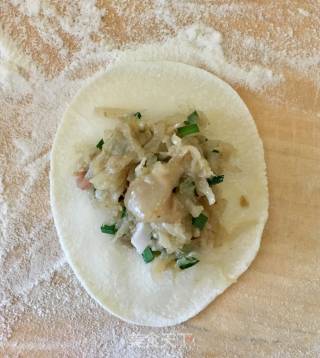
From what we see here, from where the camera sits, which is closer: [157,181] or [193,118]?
[157,181]

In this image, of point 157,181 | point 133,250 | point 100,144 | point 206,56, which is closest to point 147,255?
point 133,250

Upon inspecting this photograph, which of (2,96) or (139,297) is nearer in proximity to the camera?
(139,297)

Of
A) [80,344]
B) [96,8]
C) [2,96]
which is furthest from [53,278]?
[96,8]

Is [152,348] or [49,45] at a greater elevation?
[49,45]

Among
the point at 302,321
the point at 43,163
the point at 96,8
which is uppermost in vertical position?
the point at 96,8

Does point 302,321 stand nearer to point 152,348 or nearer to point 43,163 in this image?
point 152,348

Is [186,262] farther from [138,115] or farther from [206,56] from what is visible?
[206,56]

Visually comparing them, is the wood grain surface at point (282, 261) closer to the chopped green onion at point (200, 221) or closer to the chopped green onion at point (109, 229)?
the chopped green onion at point (200, 221)
